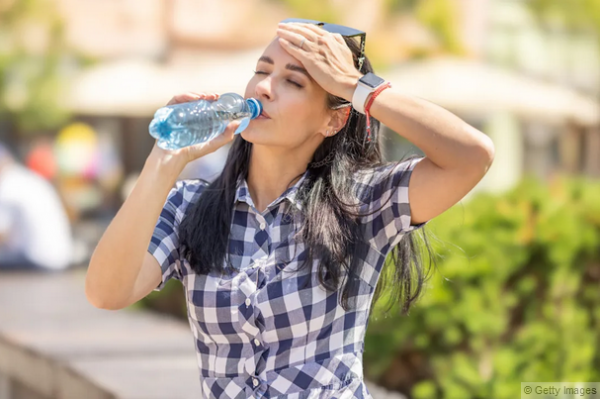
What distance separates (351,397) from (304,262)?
39 centimetres

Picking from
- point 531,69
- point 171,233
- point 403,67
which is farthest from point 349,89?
point 531,69

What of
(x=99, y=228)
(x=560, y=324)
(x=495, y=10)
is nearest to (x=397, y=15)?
(x=495, y=10)

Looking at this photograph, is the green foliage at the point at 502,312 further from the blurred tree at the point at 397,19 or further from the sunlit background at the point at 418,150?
the blurred tree at the point at 397,19

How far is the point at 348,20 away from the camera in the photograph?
1862 cm

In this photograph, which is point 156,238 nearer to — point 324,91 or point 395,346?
point 324,91

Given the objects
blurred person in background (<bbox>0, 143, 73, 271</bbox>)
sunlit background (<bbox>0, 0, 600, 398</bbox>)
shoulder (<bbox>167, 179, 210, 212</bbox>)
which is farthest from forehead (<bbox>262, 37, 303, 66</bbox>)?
blurred person in background (<bbox>0, 143, 73, 271</bbox>)

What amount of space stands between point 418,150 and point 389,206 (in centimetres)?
63

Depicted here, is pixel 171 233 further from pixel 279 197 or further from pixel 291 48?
pixel 291 48

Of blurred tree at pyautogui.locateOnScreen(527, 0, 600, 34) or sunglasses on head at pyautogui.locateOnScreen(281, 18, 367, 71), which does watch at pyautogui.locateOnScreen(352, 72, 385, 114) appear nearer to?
sunglasses on head at pyautogui.locateOnScreen(281, 18, 367, 71)

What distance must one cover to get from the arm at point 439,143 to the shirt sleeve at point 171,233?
0.63 m

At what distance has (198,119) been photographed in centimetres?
192

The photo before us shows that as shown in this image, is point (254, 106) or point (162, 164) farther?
point (254, 106)

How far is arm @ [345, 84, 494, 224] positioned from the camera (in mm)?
1941

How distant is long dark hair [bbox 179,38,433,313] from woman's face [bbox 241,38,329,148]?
0.10 metres
